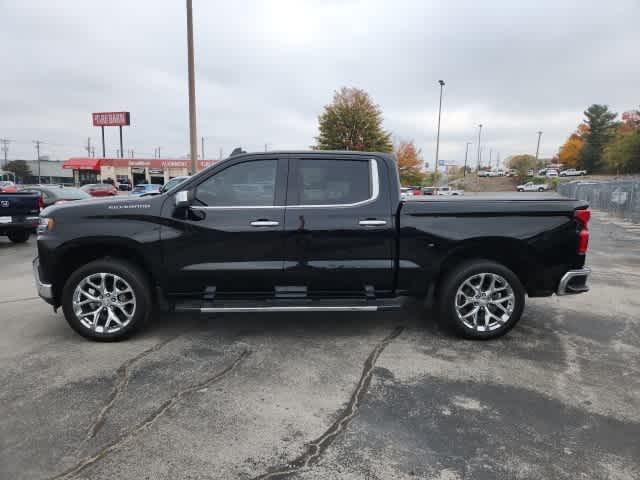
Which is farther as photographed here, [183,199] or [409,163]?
[409,163]

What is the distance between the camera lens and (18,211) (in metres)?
10.0

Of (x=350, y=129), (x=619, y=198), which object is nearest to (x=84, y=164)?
(x=350, y=129)

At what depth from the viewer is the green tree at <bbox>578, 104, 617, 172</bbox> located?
8069cm

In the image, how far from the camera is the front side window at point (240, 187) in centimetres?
416

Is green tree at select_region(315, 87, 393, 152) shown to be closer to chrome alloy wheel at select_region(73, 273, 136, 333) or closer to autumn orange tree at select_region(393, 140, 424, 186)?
autumn orange tree at select_region(393, 140, 424, 186)

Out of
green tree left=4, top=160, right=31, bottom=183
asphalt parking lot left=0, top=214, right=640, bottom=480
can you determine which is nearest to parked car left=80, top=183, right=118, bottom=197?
asphalt parking lot left=0, top=214, right=640, bottom=480

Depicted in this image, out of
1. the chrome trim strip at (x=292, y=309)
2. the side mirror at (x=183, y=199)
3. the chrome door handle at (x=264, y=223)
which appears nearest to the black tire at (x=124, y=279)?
the chrome trim strip at (x=292, y=309)

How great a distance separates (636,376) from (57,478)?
432 centimetres

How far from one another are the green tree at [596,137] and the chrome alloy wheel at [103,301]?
3693 inches

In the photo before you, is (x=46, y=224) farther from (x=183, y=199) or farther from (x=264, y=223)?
(x=264, y=223)

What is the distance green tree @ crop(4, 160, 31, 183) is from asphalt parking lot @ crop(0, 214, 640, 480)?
107 m

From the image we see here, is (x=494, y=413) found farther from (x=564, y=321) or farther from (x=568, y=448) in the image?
(x=564, y=321)

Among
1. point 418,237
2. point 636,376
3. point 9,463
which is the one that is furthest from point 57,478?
point 636,376

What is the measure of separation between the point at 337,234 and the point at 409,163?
51.5m
